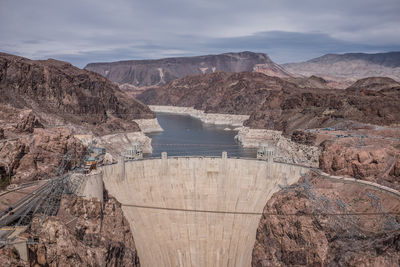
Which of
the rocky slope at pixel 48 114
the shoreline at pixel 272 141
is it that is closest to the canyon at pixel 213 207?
the rocky slope at pixel 48 114

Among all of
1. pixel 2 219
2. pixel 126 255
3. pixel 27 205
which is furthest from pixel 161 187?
pixel 2 219

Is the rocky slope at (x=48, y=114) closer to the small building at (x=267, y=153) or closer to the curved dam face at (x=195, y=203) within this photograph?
the curved dam face at (x=195, y=203)

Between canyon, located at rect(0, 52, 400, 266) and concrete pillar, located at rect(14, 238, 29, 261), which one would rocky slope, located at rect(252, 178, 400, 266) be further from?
concrete pillar, located at rect(14, 238, 29, 261)

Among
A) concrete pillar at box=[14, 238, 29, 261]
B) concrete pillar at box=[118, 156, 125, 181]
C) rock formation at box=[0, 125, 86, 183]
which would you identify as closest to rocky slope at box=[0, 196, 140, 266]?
concrete pillar at box=[14, 238, 29, 261]

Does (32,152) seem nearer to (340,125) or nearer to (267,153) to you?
(267,153)

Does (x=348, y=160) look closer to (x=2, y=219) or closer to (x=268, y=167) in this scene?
(x=268, y=167)

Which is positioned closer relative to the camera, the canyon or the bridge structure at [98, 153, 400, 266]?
the canyon
